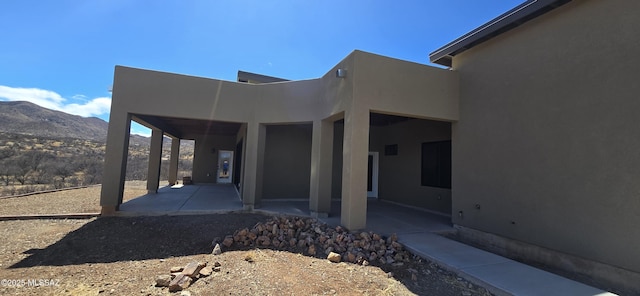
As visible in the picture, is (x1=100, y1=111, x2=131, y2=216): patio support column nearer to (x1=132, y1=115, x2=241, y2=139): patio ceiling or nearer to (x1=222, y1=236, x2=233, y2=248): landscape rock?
(x1=132, y1=115, x2=241, y2=139): patio ceiling

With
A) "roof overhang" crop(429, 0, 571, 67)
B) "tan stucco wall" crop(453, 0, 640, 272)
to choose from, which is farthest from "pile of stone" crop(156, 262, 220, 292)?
"roof overhang" crop(429, 0, 571, 67)

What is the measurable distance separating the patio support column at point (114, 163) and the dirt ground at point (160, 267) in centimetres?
81

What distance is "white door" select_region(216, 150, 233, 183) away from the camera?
16266 millimetres

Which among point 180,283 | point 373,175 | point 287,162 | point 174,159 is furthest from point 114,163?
point 373,175

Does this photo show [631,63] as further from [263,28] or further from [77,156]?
[77,156]

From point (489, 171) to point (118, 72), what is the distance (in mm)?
10104

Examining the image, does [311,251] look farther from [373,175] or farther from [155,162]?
[155,162]

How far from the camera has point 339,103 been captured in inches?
253

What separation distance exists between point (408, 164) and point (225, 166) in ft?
39.4

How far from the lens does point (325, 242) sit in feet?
17.4

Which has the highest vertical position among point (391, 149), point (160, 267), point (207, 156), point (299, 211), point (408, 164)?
point (391, 149)

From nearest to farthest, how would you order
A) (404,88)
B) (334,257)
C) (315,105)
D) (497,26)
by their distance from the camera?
(334,257)
(497,26)
(404,88)
(315,105)

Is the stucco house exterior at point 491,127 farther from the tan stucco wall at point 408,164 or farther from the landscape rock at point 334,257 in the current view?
the landscape rock at point 334,257


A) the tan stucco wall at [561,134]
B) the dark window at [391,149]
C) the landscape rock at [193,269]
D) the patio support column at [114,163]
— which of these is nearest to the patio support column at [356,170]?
the tan stucco wall at [561,134]
